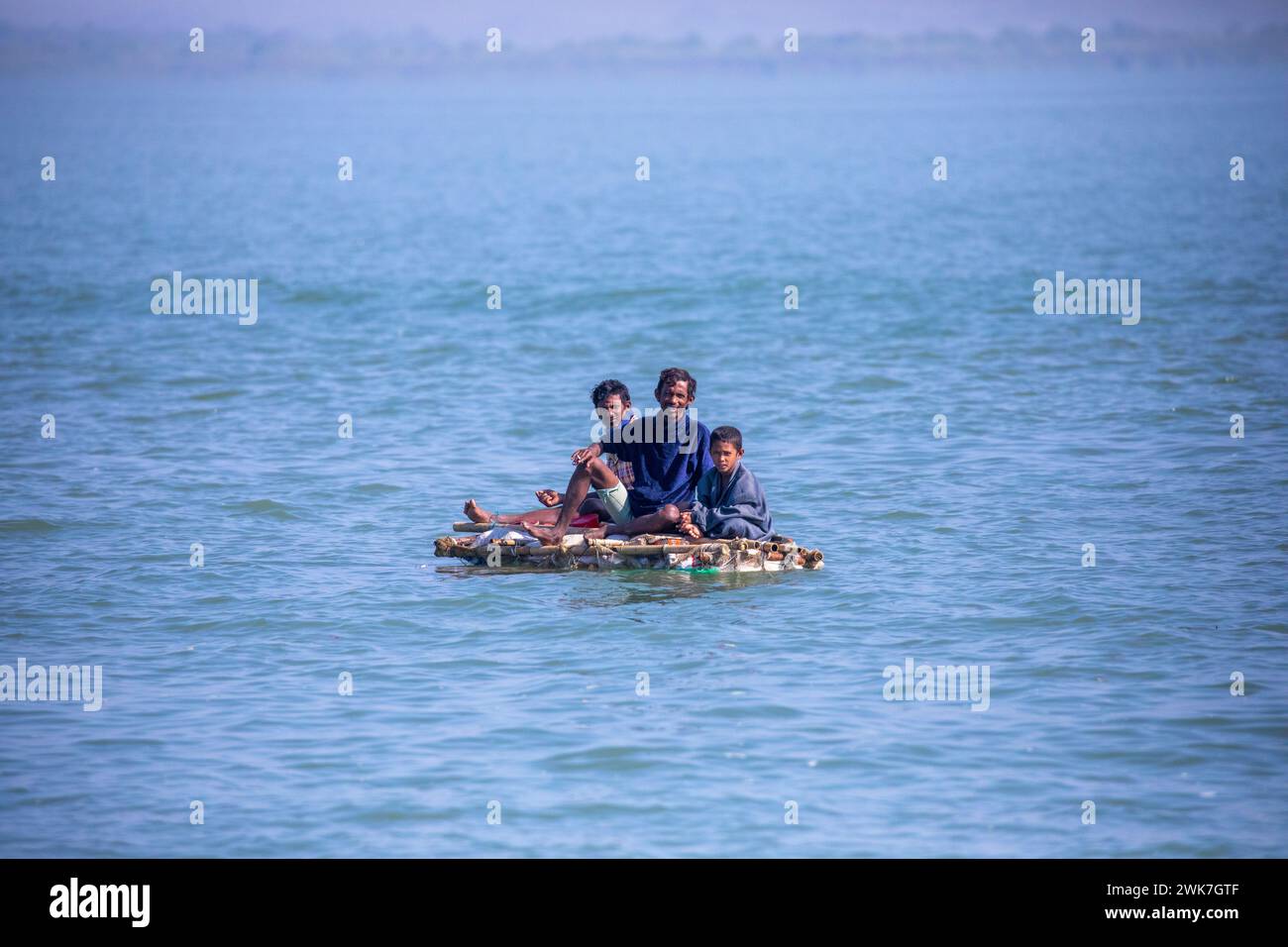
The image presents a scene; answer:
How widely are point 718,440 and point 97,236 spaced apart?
34.8 m

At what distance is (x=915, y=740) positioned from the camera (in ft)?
32.7

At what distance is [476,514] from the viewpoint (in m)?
13.0

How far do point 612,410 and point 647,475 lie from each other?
0.60m

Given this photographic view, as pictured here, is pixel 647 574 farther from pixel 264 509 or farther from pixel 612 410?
pixel 264 509

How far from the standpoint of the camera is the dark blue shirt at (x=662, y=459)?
42.4ft

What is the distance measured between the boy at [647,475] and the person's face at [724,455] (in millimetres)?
377

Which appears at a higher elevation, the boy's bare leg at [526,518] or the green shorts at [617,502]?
the green shorts at [617,502]

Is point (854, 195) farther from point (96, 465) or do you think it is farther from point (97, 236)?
point (96, 465)

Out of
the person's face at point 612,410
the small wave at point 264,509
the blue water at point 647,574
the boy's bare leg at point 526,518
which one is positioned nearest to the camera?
the blue water at point 647,574

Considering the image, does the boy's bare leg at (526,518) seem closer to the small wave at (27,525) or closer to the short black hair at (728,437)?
the short black hair at (728,437)

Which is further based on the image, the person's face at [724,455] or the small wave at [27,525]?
the small wave at [27,525]

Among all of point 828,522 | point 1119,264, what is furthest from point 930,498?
point 1119,264

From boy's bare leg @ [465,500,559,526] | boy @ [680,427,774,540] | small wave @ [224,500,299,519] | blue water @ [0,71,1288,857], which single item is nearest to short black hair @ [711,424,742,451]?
boy @ [680,427,774,540]

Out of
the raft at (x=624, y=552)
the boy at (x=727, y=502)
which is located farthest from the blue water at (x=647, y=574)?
the boy at (x=727, y=502)
